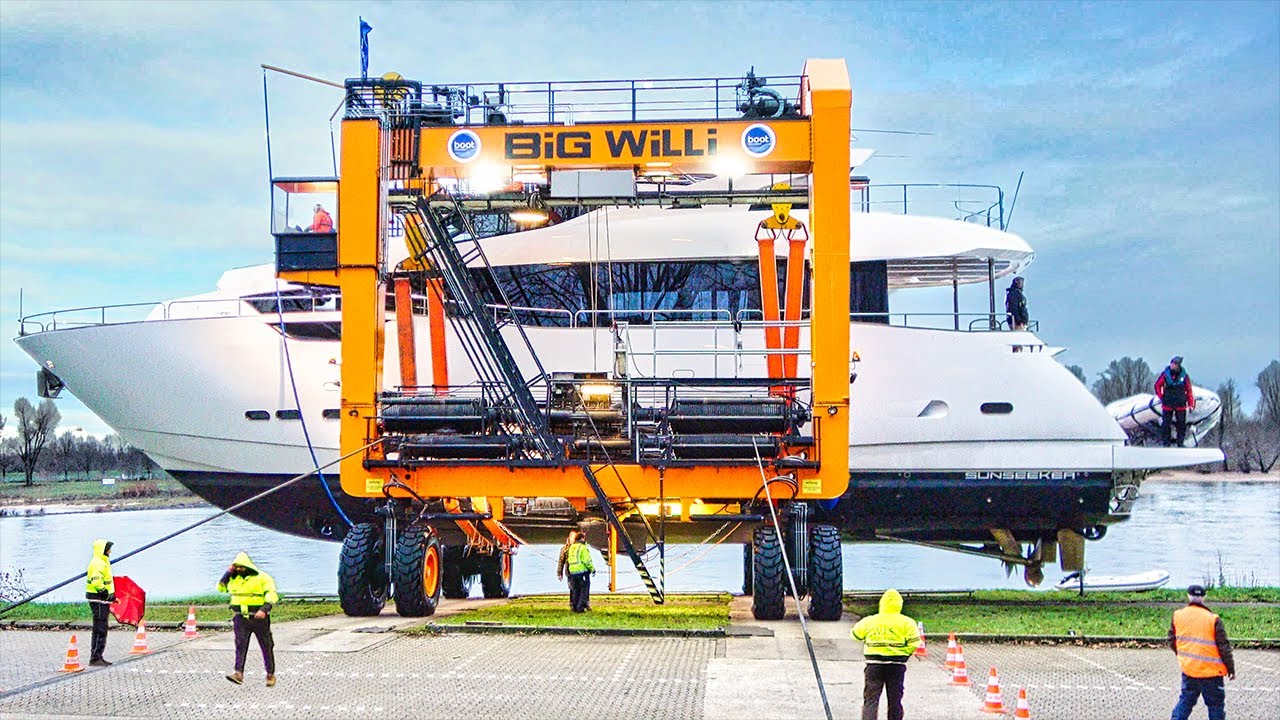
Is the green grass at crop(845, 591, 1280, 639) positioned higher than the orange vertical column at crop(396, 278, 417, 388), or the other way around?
the orange vertical column at crop(396, 278, 417, 388)

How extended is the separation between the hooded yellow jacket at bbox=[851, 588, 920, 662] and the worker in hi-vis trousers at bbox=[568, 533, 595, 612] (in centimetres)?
743

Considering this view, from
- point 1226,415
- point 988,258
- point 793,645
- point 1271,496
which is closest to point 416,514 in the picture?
point 793,645

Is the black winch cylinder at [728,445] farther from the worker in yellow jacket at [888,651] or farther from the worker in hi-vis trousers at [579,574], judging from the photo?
the worker in yellow jacket at [888,651]

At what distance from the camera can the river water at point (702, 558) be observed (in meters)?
30.8

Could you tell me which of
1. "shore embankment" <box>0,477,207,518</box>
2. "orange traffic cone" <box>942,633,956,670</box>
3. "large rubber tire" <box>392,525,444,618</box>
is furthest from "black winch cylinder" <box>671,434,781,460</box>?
"shore embankment" <box>0,477,207,518</box>

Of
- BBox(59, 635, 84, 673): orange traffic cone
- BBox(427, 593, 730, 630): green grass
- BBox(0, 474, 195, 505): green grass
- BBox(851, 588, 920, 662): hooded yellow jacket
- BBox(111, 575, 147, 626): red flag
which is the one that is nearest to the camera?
BBox(851, 588, 920, 662): hooded yellow jacket

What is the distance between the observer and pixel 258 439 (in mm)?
20156

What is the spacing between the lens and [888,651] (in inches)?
312

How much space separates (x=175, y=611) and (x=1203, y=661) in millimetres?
12499

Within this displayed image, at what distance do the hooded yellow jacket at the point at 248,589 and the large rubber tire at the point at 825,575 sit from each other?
6.61 m

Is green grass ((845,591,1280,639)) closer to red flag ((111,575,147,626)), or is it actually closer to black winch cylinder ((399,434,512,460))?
black winch cylinder ((399,434,512,460))

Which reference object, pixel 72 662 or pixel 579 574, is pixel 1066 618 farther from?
pixel 72 662

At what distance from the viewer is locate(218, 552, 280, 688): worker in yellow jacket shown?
391 inches

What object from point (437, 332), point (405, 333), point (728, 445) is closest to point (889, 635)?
point (728, 445)
